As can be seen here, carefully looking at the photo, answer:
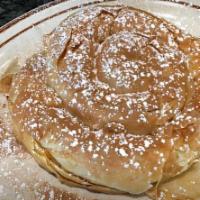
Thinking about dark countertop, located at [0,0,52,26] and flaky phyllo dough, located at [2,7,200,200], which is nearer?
flaky phyllo dough, located at [2,7,200,200]

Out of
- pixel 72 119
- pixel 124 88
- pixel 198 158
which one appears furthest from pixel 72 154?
pixel 198 158

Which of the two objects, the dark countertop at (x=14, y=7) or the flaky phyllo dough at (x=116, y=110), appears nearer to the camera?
the flaky phyllo dough at (x=116, y=110)

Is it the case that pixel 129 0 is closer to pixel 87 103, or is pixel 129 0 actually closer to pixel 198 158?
pixel 87 103

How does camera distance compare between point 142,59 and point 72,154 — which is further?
point 142,59
